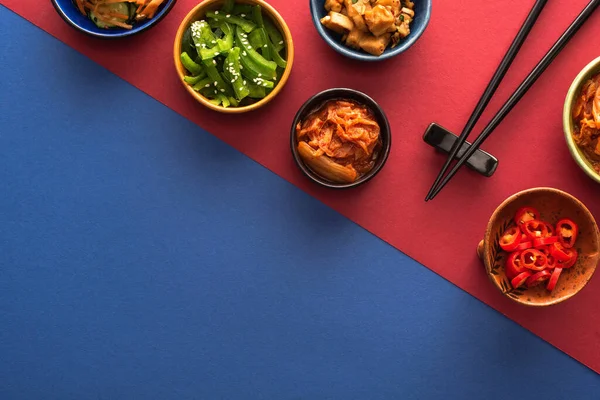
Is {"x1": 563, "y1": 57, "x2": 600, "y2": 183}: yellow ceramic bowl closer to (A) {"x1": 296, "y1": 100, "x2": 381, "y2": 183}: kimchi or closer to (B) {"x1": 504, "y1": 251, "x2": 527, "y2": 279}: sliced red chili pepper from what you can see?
(B) {"x1": 504, "y1": 251, "x2": 527, "y2": 279}: sliced red chili pepper

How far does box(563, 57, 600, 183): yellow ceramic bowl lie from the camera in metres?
2.23

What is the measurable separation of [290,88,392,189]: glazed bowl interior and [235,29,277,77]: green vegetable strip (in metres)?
0.18

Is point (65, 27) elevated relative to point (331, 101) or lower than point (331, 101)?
lower

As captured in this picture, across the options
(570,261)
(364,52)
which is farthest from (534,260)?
(364,52)

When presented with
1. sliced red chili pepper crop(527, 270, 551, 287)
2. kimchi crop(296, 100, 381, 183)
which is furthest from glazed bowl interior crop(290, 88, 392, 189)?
sliced red chili pepper crop(527, 270, 551, 287)

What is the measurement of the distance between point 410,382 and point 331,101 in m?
1.18

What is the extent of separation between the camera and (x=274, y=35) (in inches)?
Answer: 92.4

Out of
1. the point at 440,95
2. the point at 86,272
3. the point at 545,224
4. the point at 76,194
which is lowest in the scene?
the point at 86,272

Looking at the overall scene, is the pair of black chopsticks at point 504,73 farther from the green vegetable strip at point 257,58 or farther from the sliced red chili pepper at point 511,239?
the green vegetable strip at point 257,58

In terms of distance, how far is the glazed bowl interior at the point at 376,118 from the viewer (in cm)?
229

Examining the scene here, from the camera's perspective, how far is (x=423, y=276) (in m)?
2.49

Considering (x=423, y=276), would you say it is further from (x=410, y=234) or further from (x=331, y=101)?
(x=331, y=101)

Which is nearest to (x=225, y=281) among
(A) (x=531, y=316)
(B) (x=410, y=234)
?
(B) (x=410, y=234)

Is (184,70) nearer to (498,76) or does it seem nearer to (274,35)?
(274,35)
